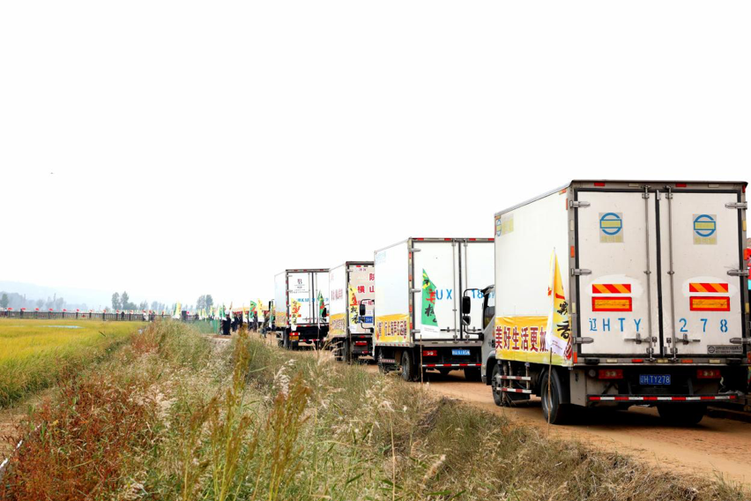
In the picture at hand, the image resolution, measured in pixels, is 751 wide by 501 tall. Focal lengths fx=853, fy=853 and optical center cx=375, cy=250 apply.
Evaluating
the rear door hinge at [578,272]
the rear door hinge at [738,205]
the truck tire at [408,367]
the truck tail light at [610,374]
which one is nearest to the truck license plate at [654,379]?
the truck tail light at [610,374]

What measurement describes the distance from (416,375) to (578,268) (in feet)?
35.2

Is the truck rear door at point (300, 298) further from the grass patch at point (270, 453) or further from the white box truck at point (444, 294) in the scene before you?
the grass patch at point (270, 453)

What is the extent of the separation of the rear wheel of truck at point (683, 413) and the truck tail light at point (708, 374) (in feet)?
2.68

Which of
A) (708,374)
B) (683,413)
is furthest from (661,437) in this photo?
(683,413)

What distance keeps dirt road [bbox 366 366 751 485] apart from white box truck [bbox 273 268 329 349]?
24.6 m

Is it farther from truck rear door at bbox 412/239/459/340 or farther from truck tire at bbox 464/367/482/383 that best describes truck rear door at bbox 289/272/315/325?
truck rear door at bbox 412/239/459/340

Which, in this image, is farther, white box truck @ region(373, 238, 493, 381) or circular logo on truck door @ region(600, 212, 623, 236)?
white box truck @ region(373, 238, 493, 381)

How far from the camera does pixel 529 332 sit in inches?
536

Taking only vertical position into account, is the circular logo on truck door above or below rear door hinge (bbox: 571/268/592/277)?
above

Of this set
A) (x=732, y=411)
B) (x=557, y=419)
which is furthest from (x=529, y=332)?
(x=732, y=411)

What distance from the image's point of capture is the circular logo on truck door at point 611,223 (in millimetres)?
12148

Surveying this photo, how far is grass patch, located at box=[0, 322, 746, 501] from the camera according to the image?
437cm

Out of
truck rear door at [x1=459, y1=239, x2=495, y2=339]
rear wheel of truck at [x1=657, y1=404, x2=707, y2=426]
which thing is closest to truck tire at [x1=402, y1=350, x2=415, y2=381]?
truck rear door at [x1=459, y1=239, x2=495, y2=339]

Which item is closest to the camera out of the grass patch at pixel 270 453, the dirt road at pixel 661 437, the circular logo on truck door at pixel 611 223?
the grass patch at pixel 270 453
